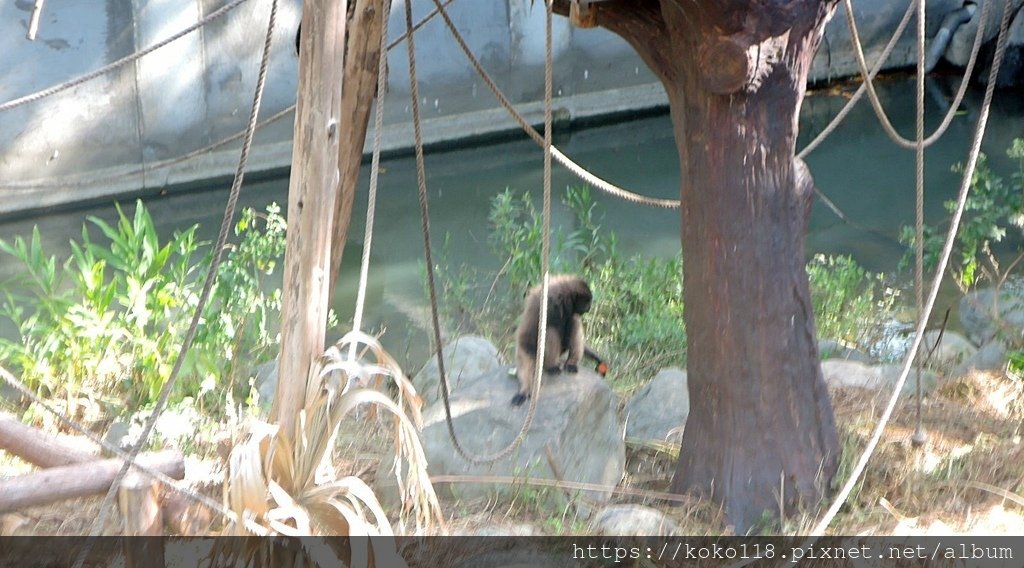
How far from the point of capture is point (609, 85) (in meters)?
14.5

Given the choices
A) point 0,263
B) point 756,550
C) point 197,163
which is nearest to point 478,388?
point 756,550

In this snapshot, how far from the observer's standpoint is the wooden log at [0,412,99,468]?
10.9 feet

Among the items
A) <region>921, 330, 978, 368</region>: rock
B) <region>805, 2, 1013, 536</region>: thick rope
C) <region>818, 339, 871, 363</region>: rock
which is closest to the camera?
<region>805, 2, 1013, 536</region>: thick rope

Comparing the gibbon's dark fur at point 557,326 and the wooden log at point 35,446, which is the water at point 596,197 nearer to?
the gibbon's dark fur at point 557,326

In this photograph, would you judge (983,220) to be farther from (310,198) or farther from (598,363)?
(310,198)

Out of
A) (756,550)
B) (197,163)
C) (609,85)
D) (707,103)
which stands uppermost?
(609,85)

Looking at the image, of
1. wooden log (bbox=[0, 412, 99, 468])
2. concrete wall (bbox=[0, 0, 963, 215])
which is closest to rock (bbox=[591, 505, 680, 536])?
wooden log (bbox=[0, 412, 99, 468])

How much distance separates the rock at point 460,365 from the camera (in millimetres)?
5688

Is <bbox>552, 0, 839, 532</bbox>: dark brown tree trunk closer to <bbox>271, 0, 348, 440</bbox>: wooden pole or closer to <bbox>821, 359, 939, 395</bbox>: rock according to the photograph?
<bbox>271, 0, 348, 440</bbox>: wooden pole

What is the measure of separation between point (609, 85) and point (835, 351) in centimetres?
876

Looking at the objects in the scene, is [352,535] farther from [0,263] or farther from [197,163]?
[197,163]

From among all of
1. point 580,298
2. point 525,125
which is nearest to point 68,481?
point 525,125

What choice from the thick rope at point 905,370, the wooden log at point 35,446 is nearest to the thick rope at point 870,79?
the thick rope at point 905,370

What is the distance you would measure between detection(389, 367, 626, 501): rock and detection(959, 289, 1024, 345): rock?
112 inches
